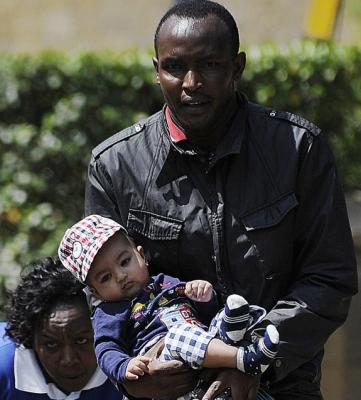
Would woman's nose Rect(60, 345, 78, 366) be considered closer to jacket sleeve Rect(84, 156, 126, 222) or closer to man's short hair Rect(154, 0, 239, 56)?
jacket sleeve Rect(84, 156, 126, 222)

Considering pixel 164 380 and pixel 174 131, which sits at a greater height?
pixel 174 131

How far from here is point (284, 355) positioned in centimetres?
346

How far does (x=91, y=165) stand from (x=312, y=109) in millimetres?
3747

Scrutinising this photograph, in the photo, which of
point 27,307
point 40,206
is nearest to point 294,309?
point 27,307

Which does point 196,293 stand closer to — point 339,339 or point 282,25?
point 339,339

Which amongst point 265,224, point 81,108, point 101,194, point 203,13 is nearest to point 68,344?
point 101,194

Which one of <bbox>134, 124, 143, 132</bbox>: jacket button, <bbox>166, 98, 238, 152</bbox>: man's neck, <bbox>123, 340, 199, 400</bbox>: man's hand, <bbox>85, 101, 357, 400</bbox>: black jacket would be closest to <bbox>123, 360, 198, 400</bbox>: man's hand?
<bbox>123, 340, 199, 400</bbox>: man's hand

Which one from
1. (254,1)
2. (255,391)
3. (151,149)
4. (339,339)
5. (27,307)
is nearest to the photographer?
(255,391)

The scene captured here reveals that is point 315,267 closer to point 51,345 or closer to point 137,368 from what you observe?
point 137,368

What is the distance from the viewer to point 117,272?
11.7 feet

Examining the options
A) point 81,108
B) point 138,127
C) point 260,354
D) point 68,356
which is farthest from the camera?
point 81,108

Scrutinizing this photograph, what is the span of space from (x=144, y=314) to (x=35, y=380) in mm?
1479

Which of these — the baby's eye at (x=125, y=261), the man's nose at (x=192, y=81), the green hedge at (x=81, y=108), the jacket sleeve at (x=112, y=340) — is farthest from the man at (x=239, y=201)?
the green hedge at (x=81, y=108)

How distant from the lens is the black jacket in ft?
11.5
